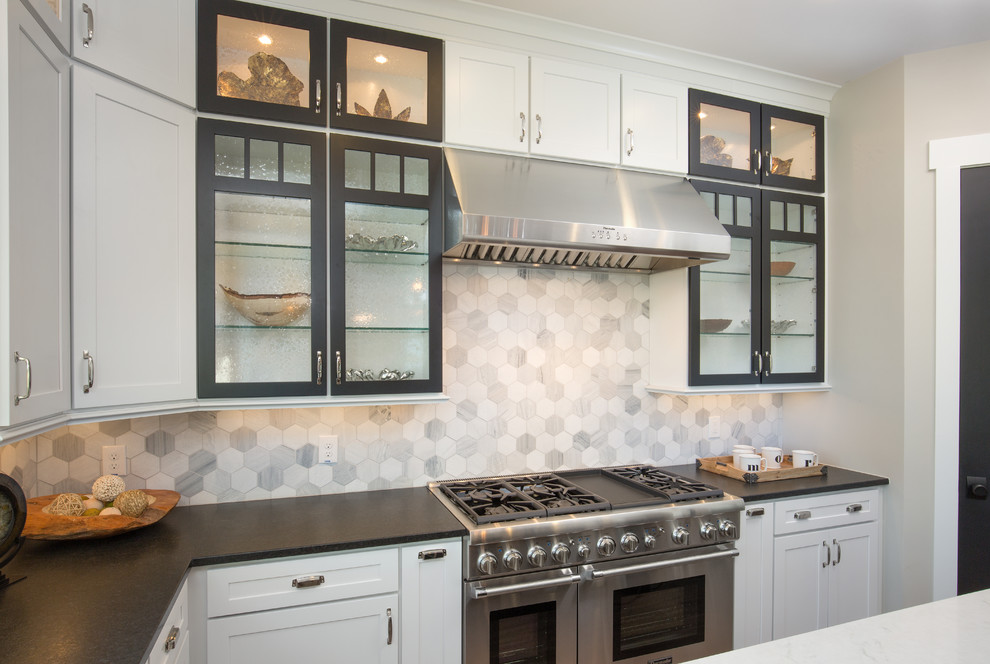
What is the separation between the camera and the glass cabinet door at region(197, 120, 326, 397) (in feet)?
6.33

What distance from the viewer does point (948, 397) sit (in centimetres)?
253

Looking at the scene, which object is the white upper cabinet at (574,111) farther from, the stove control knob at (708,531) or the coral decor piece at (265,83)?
the stove control knob at (708,531)

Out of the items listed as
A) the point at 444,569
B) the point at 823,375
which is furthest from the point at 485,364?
the point at 823,375

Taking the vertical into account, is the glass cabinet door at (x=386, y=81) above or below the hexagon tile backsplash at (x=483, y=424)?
above

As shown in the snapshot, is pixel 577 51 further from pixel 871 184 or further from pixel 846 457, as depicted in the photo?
pixel 846 457

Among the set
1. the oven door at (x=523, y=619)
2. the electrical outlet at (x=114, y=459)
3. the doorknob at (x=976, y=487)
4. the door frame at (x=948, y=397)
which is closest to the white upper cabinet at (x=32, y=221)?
the electrical outlet at (x=114, y=459)

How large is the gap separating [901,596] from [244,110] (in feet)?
12.0

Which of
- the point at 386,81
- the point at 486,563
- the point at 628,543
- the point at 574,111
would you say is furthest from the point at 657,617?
the point at 386,81

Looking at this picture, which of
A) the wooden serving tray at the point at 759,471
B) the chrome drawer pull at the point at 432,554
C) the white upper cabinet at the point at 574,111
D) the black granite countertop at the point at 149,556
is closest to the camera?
the black granite countertop at the point at 149,556

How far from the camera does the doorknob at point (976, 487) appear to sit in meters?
2.48

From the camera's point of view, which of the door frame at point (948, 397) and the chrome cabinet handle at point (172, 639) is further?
the door frame at point (948, 397)

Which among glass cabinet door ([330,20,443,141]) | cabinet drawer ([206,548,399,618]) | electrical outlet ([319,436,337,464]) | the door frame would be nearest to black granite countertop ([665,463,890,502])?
the door frame

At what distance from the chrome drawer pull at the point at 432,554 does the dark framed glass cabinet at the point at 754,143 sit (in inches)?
83.2

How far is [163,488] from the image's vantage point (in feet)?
7.00
